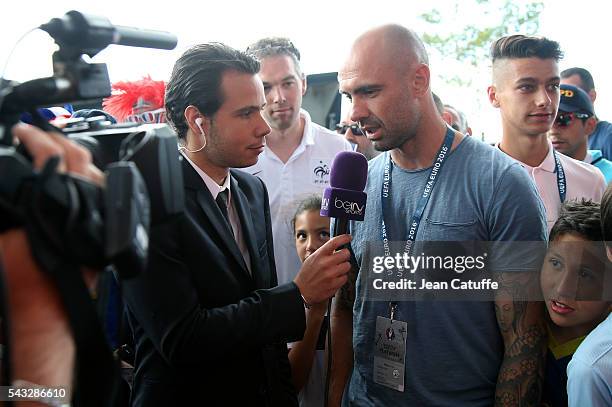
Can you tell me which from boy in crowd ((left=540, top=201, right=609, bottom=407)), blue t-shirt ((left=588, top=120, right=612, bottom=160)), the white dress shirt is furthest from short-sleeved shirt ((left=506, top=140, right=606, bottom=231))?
blue t-shirt ((left=588, top=120, right=612, bottom=160))

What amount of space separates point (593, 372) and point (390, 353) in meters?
0.57

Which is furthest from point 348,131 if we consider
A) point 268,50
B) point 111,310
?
point 111,310

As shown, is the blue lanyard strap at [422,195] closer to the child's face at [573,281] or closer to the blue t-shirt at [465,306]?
the blue t-shirt at [465,306]

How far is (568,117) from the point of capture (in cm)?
312

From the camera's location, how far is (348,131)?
153 inches

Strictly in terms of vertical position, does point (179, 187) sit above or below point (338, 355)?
above

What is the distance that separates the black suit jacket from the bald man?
0.92ft

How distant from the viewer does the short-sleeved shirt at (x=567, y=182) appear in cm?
248

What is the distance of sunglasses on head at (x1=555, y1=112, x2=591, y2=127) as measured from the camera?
10.2ft

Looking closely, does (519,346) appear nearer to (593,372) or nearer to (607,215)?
(593,372)

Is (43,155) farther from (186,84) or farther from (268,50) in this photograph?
(268,50)

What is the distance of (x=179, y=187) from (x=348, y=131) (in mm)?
2920

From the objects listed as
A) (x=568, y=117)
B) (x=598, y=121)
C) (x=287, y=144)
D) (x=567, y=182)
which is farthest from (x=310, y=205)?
(x=598, y=121)

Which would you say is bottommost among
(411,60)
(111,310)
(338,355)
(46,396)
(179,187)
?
(338,355)
